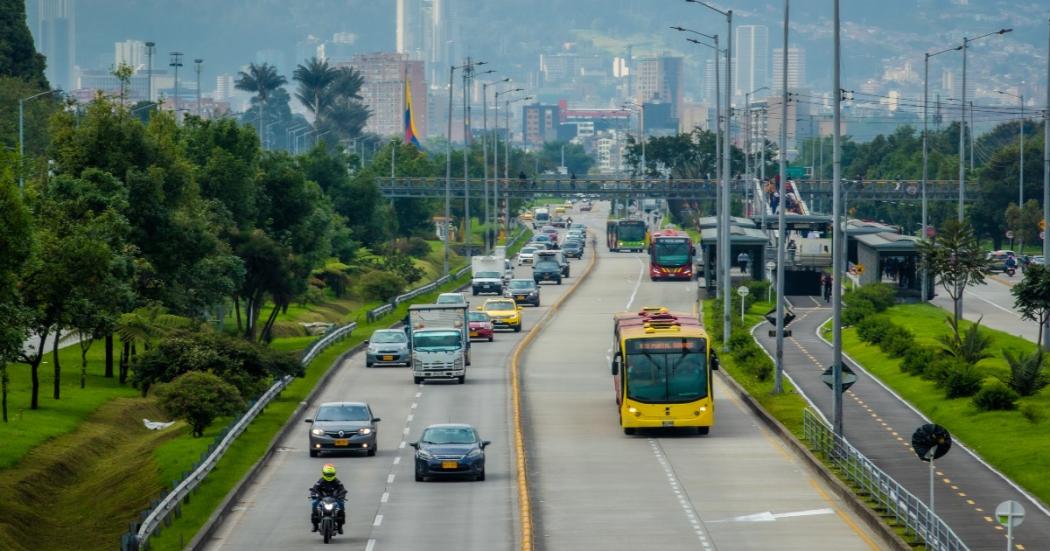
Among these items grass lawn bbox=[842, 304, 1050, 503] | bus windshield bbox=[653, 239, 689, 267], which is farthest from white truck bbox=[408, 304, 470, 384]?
bus windshield bbox=[653, 239, 689, 267]

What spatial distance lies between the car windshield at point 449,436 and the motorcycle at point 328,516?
8340 millimetres

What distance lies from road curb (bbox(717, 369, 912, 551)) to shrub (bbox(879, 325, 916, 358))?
10121 millimetres

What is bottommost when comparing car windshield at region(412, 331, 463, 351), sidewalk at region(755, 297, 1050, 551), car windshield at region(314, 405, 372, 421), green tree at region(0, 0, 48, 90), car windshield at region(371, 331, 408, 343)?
sidewalk at region(755, 297, 1050, 551)

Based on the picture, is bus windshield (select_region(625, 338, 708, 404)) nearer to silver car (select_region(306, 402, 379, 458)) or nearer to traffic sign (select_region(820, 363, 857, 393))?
traffic sign (select_region(820, 363, 857, 393))

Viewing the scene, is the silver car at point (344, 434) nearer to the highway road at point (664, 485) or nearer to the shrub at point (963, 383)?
the highway road at point (664, 485)

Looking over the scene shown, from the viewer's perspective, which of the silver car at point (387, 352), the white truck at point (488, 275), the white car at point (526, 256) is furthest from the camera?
the white car at point (526, 256)

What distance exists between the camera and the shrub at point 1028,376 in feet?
186

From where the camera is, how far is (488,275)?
116 m

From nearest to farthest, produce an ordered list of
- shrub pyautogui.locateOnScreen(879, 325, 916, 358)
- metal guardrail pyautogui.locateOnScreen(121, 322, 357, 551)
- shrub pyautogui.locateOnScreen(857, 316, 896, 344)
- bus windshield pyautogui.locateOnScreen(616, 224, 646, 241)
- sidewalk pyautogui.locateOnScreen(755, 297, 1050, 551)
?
metal guardrail pyautogui.locateOnScreen(121, 322, 357, 551), sidewalk pyautogui.locateOnScreen(755, 297, 1050, 551), shrub pyautogui.locateOnScreen(879, 325, 916, 358), shrub pyautogui.locateOnScreen(857, 316, 896, 344), bus windshield pyautogui.locateOnScreen(616, 224, 646, 241)

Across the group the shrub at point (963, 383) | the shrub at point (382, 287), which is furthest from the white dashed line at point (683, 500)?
the shrub at point (382, 287)

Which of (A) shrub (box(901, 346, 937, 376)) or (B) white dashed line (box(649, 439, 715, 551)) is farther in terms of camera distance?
(A) shrub (box(901, 346, 937, 376))

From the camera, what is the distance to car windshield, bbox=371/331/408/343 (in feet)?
246

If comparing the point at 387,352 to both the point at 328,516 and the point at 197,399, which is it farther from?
the point at 328,516

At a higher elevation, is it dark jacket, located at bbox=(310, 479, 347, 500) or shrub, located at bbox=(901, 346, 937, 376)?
shrub, located at bbox=(901, 346, 937, 376)
